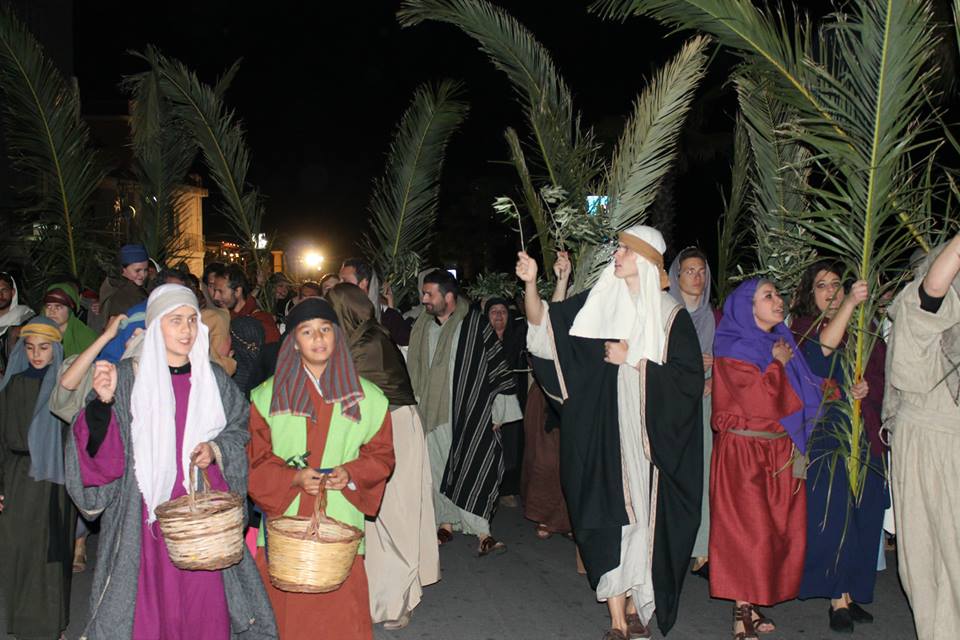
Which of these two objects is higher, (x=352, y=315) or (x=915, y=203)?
(x=915, y=203)

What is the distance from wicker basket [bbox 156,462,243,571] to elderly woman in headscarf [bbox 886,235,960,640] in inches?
130

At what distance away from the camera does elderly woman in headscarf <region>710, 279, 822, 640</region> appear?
5.20 meters

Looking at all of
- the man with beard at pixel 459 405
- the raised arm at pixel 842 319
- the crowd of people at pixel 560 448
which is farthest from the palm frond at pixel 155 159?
the raised arm at pixel 842 319

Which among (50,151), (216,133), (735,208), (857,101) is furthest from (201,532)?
(50,151)

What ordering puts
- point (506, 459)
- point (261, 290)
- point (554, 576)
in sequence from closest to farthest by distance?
point (554, 576), point (506, 459), point (261, 290)

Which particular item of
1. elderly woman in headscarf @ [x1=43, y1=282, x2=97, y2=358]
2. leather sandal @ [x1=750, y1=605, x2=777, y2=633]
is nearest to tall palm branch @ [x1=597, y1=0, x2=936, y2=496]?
leather sandal @ [x1=750, y1=605, x2=777, y2=633]

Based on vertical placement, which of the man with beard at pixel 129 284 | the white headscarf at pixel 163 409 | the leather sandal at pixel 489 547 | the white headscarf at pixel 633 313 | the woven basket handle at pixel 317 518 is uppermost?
the man with beard at pixel 129 284

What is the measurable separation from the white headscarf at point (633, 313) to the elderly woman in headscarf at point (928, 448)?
124cm

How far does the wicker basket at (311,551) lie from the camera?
3537 millimetres

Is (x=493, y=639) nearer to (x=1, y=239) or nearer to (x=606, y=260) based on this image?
(x=606, y=260)

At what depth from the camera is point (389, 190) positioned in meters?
11.0

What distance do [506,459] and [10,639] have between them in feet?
16.0

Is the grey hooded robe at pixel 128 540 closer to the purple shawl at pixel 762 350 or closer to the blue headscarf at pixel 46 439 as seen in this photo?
the blue headscarf at pixel 46 439

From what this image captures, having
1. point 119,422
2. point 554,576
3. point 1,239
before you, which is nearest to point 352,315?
point 119,422
